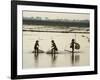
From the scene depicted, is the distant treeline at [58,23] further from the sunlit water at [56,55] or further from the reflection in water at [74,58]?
the reflection in water at [74,58]

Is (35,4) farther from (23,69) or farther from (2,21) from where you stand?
(23,69)

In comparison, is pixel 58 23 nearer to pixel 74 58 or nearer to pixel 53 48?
pixel 53 48

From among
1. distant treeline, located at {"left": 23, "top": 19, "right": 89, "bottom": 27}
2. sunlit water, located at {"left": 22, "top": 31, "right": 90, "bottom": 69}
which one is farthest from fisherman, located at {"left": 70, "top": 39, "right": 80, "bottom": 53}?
distant treeline, located at {"left": 23, "top": 19, "right": 89, "bottom": 27}

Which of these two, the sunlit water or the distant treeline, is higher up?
the distant treeline

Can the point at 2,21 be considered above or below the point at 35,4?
below

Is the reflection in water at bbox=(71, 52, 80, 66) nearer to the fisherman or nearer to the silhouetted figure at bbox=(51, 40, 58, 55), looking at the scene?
the fisherman

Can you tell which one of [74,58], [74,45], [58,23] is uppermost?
[58,23]

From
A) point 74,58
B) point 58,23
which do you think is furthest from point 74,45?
point 58,23

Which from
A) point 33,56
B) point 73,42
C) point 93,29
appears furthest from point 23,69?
point 93,29
